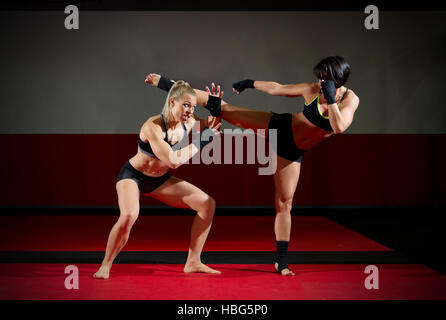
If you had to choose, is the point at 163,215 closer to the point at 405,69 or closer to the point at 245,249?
the point at 245,249

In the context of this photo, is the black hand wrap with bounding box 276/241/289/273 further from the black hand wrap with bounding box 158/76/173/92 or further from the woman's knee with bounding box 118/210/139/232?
the black hand wrap with bounding box 158/76/173/92

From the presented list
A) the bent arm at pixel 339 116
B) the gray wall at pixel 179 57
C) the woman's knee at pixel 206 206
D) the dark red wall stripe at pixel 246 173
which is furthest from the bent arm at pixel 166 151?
the gray wall at pixel 179 57

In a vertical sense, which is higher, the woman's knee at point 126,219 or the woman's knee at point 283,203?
the woman's knee at point 283,203

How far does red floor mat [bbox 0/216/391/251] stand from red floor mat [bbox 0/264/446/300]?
2.83ft

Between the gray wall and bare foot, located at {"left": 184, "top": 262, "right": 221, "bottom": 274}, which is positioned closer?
bare foot, located at {"left": 184, "top": 262, "right": 221, "bottom": 274}

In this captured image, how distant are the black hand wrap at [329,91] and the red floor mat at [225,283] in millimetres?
1190

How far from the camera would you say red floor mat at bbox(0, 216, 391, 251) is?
4625mm

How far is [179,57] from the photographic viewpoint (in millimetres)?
7598

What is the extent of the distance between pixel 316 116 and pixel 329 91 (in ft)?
1.06

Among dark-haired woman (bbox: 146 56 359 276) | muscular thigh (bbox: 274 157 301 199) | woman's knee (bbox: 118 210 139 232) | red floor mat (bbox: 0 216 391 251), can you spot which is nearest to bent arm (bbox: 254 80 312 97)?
dark-haired woman (bbox: 146 56 359 276)

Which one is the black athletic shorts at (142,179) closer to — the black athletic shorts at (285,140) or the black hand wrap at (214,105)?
the black hand wrap at (214,105)

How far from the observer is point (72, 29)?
7555 millimetres

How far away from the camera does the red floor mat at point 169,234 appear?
15.2 feet

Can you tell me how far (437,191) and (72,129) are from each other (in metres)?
5.69
